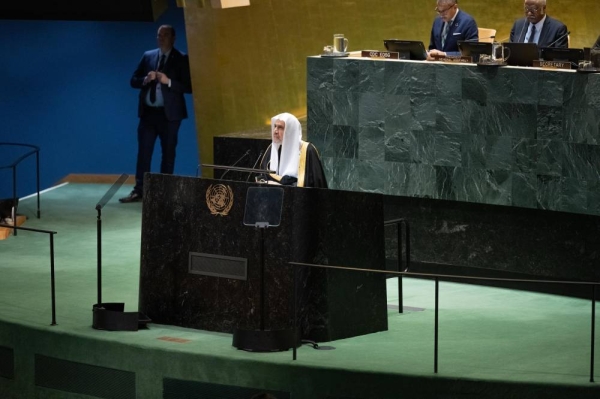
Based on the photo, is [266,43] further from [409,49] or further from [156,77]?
[409,49]

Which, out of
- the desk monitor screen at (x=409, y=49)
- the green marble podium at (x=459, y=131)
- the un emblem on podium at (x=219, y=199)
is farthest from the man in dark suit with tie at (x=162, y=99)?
the un emblem on podium at (x=219, y=199)

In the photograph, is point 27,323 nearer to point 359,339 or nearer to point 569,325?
point 359,339

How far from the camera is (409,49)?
10.9m

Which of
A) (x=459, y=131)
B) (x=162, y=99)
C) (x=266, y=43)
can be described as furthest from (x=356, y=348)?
(x=266, y=43)

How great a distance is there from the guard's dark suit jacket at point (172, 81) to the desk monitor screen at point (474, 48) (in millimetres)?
4691

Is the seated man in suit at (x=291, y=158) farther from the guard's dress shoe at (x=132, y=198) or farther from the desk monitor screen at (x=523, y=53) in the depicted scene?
the guard's dress shoe at (x=132, y=198)

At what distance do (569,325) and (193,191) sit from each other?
3.01 meters

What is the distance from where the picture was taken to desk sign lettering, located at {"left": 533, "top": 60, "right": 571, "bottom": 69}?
10023 millimetres

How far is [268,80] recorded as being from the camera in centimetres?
1498

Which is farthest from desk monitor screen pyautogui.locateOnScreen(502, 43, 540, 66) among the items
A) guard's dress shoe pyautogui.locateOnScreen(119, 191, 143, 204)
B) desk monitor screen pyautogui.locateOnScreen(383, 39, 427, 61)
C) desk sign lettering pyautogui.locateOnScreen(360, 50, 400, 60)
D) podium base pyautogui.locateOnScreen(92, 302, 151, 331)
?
guard's dress shoe pyautogui.locateOnScreen(119, 191, 143, 204)

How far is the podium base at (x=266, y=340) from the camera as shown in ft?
27.3

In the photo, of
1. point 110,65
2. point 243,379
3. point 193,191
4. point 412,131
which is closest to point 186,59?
point 110,65

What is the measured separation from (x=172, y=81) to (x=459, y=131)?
191 inches

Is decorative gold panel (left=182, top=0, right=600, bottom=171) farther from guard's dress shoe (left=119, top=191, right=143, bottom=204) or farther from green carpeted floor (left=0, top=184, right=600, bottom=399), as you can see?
green carpeted floor (left=0, top=184, right=600, bottom=399)
